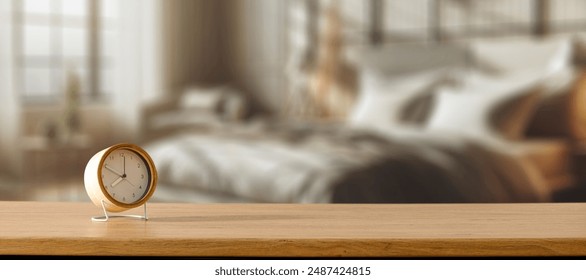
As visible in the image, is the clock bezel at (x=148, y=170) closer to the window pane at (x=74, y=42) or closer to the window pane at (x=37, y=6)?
the window pane at (x=37, y=6)

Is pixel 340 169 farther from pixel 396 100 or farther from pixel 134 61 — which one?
pixel 134 61

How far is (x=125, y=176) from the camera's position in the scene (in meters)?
1.34

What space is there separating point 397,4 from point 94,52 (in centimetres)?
274

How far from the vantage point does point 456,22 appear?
6008 millimetres

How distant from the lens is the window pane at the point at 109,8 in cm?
725

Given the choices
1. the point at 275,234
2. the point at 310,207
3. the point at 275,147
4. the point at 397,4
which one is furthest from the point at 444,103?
the point at 275,234

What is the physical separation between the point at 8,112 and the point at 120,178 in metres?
5.25

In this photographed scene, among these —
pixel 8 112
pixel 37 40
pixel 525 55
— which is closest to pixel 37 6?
pixel 37 40

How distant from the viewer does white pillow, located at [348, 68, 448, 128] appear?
16.3 ft

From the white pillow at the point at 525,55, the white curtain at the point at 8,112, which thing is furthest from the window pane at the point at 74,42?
the white pillow at the point at 525,55

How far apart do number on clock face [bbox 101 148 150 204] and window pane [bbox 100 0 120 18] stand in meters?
6.15

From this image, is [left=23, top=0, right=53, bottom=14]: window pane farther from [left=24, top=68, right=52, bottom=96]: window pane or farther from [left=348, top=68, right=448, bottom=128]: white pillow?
[left=348, top=68, right=448, bottom=128]: white pillow

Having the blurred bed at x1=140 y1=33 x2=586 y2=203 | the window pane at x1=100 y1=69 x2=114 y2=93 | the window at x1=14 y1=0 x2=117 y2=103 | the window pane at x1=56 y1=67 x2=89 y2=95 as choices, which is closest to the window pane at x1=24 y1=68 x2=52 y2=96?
the window at x1=14 y1=0 x2=117 y2=103
